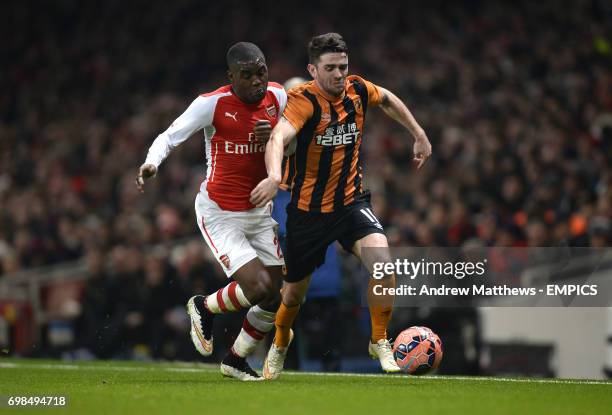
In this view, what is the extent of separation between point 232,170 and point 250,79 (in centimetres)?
69

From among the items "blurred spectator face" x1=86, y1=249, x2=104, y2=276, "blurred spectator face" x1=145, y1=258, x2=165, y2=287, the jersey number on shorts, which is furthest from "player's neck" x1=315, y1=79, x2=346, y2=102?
"blurred spectator face" x1=86, y1=249, x2=104, y2=276

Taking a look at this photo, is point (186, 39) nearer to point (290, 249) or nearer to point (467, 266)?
point (467, 266)

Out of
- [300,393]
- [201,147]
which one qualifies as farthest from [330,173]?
[201,147]

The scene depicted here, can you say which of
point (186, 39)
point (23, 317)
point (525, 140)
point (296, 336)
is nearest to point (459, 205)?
point (525, 140)

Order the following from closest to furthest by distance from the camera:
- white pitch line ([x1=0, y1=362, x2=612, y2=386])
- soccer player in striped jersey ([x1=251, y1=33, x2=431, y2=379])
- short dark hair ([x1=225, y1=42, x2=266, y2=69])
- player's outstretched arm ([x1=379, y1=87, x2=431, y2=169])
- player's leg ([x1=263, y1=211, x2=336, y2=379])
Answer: short dark hair ([x1=225, y1=42, x2=266, y2=69]) → soccer player in striped jersey ([x1=251, y1=33, x2=431, y2=379]) → player's leg ([x1=263, y1=211, x2=336, y2=379]) → white pitch line ([x1=0, y1=362, x2=612, y2=386]) → player's outstretched arm ([x1=379, y1=87, x2=431, y2=169])

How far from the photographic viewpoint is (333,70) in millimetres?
7805

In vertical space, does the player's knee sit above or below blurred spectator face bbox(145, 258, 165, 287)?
above

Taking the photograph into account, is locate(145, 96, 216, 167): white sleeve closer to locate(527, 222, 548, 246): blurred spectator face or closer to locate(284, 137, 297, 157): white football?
locate(284, 137, 297, 157): white football

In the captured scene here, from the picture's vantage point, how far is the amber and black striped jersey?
311 inches

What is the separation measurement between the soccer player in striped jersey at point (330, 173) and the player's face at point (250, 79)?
0.24 m

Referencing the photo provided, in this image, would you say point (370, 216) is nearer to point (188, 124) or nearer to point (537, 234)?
point (188, 124)

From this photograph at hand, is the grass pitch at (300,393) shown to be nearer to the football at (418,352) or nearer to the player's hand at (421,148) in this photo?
the football at (418,352)

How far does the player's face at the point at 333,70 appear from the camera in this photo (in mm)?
7801

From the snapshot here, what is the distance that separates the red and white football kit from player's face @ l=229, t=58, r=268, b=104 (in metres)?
0.10
